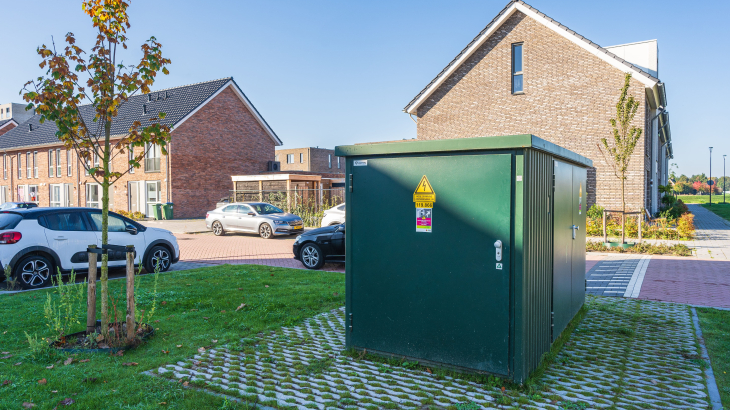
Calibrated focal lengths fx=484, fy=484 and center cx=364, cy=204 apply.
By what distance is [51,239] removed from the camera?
8.86 metres

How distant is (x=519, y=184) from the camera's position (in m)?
3.99

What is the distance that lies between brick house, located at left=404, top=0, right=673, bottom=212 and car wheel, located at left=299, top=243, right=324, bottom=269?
13.2 m

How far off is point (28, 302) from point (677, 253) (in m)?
14.7

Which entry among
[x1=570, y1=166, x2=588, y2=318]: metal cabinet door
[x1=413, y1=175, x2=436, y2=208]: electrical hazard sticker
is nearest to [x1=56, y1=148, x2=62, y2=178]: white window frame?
[x1=570, y1=166, x2=588, y2=318]: metal cabinet door

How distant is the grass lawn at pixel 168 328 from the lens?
3.77 meters

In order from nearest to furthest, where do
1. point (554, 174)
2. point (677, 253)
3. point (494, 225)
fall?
1. point (494, 225)
2. point (554, 174)
3. point (677, 253)

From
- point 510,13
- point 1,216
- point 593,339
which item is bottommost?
point 593,339

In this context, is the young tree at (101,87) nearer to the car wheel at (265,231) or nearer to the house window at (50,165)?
the car wheel at (265,231)

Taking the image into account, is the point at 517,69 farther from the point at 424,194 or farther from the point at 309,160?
the point at 309,160

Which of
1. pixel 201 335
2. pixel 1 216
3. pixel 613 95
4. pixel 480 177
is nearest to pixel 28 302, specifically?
pixel 1 216

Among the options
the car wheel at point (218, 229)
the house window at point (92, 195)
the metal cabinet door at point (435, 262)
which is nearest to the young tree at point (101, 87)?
the metal cabinet door at point (435, 262)

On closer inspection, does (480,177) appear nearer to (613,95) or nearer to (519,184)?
(519,184)

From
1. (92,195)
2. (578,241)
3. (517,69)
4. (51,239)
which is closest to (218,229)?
(51,239)

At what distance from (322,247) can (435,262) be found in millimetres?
6746
